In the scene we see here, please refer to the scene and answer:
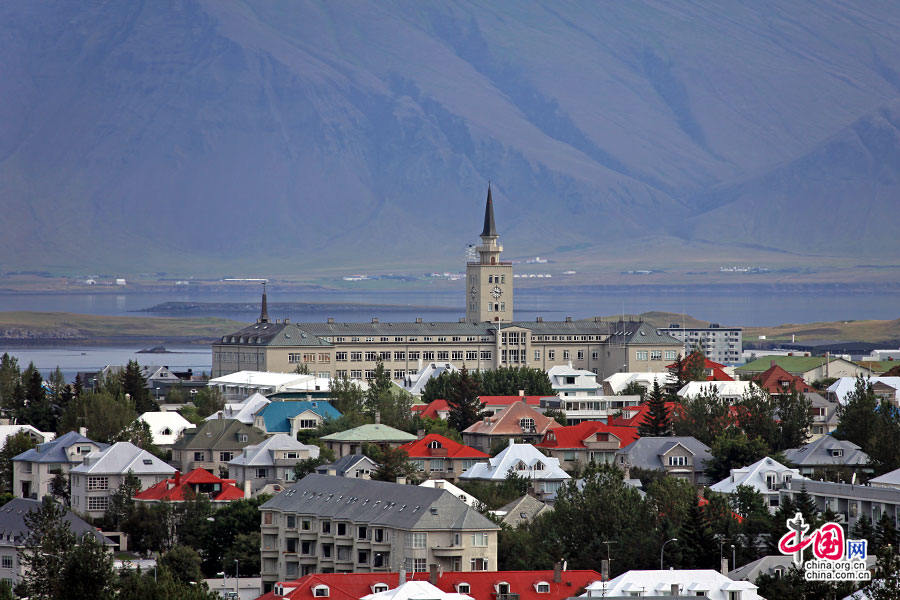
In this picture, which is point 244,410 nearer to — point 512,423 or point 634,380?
point 512,423

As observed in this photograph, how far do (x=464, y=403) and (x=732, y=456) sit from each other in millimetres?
28610

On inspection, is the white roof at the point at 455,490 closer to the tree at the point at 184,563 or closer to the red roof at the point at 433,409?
the tree at the point at 184,563

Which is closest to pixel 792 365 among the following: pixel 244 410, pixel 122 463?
pixel 244 410

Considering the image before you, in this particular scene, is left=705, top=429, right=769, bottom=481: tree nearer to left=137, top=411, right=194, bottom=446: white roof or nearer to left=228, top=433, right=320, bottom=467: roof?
left=228, top=433, right=320, bottom=467: roof

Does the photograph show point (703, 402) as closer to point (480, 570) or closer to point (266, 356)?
point (480, 570)

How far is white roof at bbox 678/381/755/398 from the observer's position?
5664 inches

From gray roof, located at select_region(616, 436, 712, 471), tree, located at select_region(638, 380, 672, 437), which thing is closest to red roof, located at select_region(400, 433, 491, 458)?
gray roof, located at select_region(616, 436, 712, 471)

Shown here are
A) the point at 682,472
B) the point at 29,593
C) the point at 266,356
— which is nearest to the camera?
the point at 29,593

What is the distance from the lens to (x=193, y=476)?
10100 cm

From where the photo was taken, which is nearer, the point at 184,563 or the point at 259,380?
the point at 184,563

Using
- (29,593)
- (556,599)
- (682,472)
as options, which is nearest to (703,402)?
(682,472)

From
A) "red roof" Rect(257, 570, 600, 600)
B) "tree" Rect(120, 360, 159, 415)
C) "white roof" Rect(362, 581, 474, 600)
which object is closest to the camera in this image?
"white roof" Rect(362, 581, 474, 600)

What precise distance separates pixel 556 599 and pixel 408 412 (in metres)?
63.7

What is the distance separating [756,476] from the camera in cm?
9662
